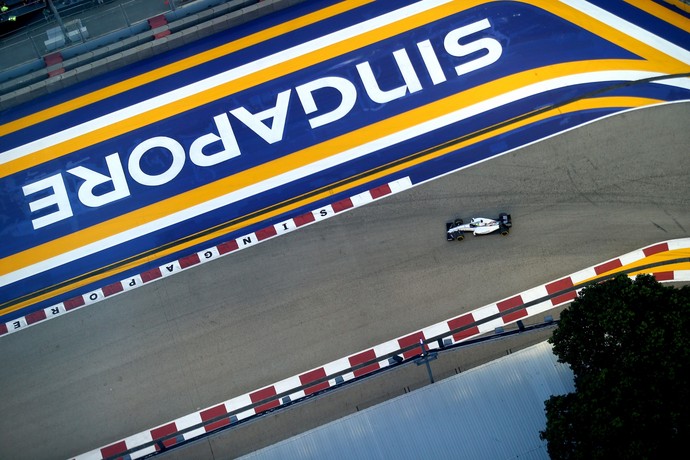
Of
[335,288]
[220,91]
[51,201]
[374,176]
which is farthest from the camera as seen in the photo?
[220,91]

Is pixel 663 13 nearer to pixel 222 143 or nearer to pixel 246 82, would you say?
pixel 246 82

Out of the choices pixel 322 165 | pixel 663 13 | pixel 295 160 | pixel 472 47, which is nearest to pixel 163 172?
pixel 295 160

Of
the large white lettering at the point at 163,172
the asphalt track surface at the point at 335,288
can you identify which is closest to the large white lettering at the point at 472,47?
the asphalt track surface at the point at 335,288

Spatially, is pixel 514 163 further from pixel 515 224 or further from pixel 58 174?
pixel 58 174

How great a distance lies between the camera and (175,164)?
30.1 meters

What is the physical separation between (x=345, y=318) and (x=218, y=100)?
467 inches

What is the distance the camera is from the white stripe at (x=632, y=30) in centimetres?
2986

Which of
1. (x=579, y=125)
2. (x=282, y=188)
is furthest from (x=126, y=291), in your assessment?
(x=579, y=125)

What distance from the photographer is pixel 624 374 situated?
20.0 m

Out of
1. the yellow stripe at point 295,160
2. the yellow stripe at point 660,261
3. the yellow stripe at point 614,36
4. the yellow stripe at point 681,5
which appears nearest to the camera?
the yellow stripe at point 660,261

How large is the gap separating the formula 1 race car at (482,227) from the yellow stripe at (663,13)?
39.9ft

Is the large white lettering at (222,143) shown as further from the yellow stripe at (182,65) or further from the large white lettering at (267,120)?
the yellow stripe at (182,65)

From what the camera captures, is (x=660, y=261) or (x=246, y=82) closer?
(x=660, y=261)

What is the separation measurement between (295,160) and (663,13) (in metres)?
18.5
